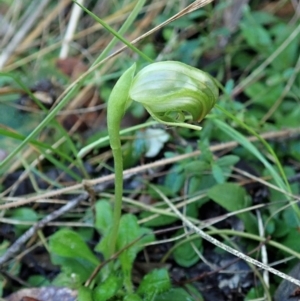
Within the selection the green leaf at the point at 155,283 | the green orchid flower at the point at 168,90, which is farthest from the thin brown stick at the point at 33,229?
the green orchid flower at the point at 168,90

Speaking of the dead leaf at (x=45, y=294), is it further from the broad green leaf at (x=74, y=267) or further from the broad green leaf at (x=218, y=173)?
the broad green leaf at (x=218, y=173)

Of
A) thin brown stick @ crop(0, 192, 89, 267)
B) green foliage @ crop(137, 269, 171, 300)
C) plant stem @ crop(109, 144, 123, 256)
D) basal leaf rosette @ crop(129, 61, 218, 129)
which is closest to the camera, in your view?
basal leaf rosette @ crop(129, 61, 218, 129)

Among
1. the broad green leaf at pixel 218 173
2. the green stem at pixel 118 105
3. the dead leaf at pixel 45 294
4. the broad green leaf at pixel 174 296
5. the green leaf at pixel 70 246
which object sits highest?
the green stem at pixel 118 105

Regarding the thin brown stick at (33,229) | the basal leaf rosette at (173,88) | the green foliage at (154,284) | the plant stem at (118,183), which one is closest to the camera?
the basal leaf rosette at (173,88)

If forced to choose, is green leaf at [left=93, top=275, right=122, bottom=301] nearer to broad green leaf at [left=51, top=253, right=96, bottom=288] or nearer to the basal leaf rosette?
broad green leaf at [left=51, top=253, right=96, bottom=288]

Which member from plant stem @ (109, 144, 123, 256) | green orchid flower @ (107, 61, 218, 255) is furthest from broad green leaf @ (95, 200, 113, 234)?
green orchid flower @ (107, 61, 218, 255)

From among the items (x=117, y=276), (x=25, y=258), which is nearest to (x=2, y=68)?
(x=25, y=258)

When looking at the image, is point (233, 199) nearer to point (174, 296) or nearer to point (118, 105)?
point (174, 296)
